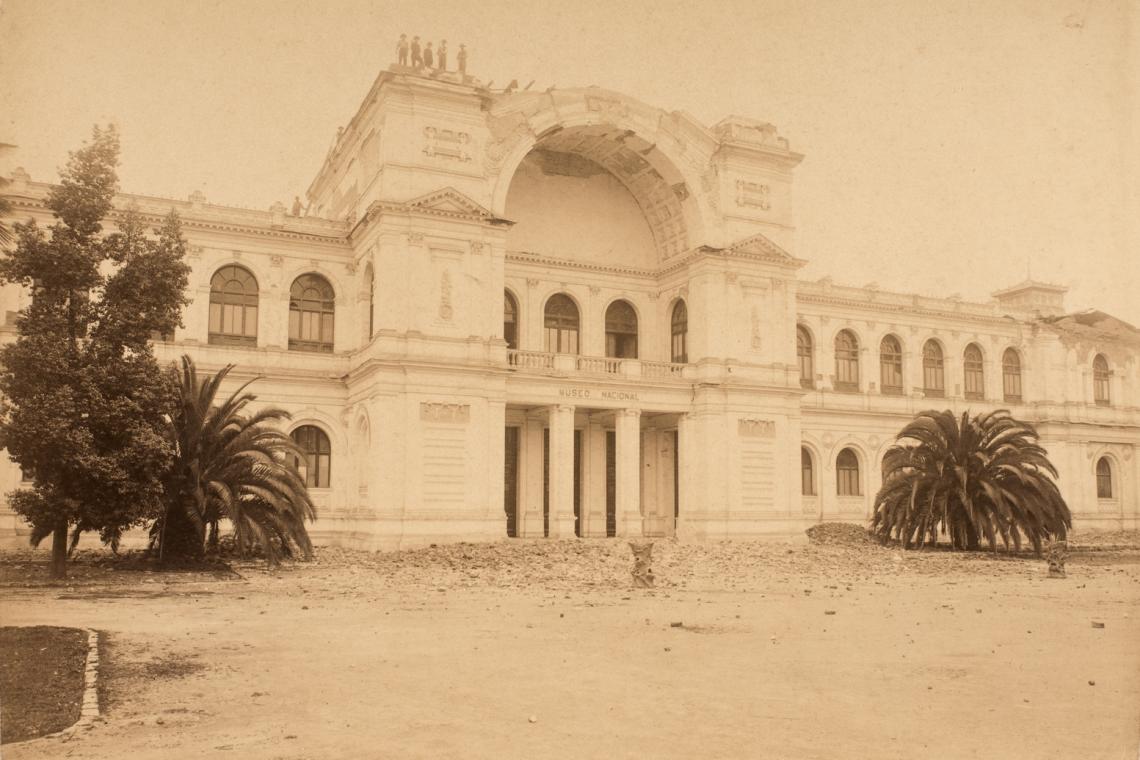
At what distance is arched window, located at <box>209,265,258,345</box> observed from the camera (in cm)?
3155

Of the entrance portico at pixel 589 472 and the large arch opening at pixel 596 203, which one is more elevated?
the large arch opening at pixel 596 203

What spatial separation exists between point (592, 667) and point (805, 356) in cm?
3286

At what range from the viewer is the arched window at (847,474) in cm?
4238

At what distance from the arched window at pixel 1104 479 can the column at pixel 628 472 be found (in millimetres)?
25854

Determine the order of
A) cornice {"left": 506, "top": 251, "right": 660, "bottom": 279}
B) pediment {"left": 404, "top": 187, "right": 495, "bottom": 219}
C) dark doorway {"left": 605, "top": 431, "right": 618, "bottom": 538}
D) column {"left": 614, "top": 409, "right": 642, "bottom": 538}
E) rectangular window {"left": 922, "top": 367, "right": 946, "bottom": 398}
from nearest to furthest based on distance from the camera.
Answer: pediment {"left": 404, "top": 187, "right": 495, "bottom": 219}, column {"left": 614, "top": 409, "right": 642, "bottom": 538}, cornice {"left": 506, "top": 251, "right": 660, "bottom": 279}, dark doorway {"left": 605, "top": 431, "right": 618, "bottom": 538}, rectangular window {"left": 922, "top": 367, "right": 946, "bottom": 398}

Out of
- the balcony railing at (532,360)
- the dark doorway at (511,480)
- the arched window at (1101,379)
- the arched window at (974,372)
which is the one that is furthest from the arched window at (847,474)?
the balcony railing at (532,360)

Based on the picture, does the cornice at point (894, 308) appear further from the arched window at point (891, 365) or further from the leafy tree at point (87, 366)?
the leafy tree at point (87, 366)

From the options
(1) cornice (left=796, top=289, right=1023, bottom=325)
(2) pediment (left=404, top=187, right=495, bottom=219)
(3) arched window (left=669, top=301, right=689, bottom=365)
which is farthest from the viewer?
(1) cornice (left=796, top=289, right=1023, bottom=325)

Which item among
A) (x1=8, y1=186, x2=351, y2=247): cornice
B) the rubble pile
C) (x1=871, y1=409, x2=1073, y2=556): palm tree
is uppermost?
(x1=8, y1=186, x2=351, y2=247): cornice

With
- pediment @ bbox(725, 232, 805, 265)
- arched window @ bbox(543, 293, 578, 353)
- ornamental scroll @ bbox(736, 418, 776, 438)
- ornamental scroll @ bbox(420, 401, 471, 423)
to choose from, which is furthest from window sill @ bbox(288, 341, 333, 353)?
ornamental scroll @ bbox(736, 418, 776, 438)

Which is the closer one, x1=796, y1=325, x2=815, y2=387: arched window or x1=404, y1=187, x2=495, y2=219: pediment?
x1=404, y1=187, x2=495, y2=219: pediment

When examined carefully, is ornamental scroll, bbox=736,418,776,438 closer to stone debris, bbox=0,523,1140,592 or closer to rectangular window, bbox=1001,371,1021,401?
stone debris, bbox=0,523,1140,592

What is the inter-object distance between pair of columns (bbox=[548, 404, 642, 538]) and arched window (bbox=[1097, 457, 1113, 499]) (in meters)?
25.5

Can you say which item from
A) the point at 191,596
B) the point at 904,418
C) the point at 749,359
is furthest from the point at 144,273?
the point at 904,418
